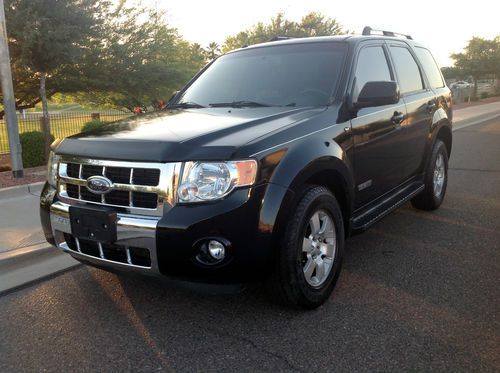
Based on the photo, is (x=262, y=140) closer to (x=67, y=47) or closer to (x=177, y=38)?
(x=67, y=47)

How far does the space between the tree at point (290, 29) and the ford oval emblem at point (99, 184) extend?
20285mm

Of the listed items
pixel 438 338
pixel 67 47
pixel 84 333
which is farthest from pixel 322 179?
pixel 67 47

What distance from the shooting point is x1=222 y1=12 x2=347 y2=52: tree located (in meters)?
23.2

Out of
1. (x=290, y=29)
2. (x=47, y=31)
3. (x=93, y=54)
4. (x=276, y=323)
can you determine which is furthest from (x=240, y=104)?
(x=290, y=29)

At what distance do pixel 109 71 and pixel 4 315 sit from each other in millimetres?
10341

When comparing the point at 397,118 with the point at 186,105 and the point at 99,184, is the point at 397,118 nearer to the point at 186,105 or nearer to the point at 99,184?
the point at 186,105

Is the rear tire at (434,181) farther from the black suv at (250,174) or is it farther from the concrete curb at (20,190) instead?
the concrete curb at (20,190)

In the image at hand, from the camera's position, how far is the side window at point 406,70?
4.69 meters

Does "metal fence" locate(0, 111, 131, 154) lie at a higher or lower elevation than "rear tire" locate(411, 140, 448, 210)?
higher

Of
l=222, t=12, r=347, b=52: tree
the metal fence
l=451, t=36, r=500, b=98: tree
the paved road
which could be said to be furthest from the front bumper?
l=451, t=36, r=500, b=98: tree

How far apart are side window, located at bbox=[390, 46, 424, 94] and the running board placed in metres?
0.98

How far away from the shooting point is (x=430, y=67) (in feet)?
18.4

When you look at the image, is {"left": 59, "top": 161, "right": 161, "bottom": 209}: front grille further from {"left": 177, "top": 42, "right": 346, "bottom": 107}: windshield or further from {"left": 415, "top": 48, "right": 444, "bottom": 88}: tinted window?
{"left": 415, "top": 48, "right": 444, "bottom": 88}: tinted window

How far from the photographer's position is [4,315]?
132 inches
